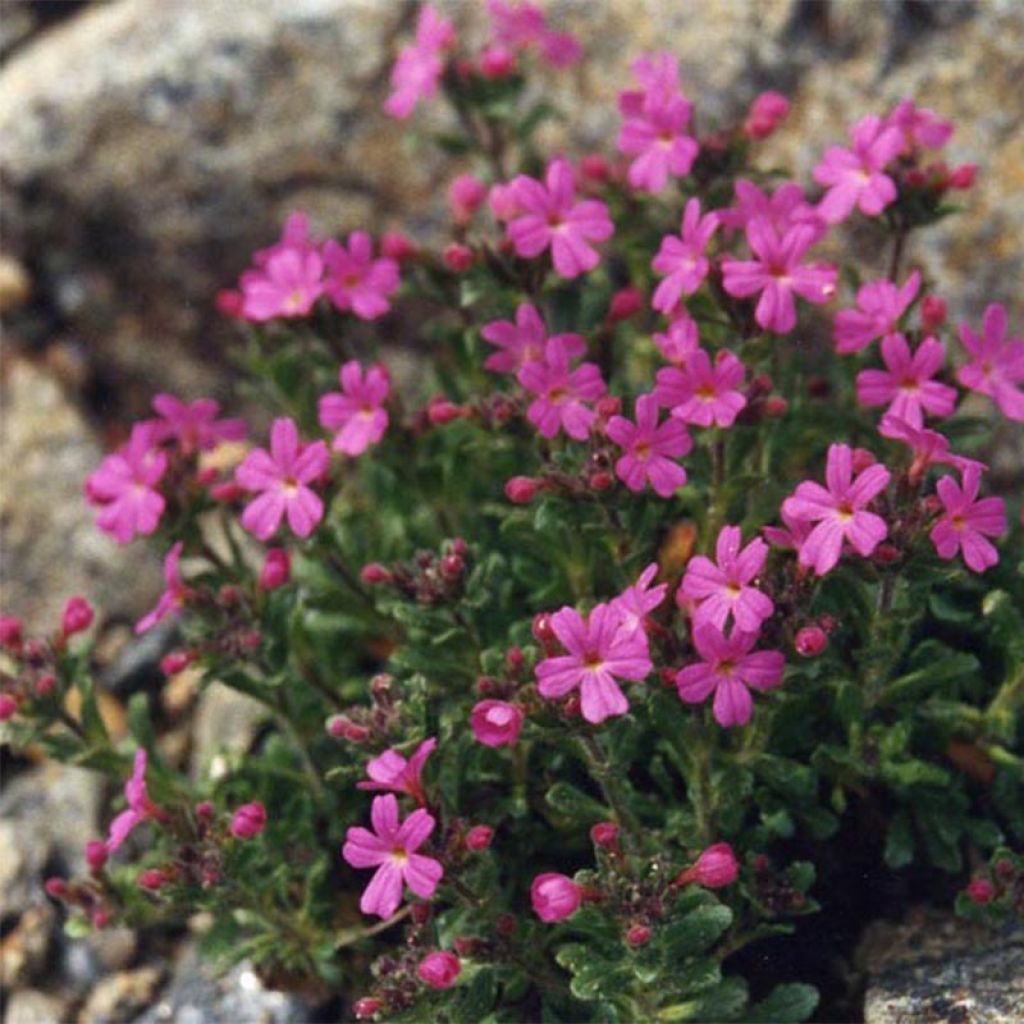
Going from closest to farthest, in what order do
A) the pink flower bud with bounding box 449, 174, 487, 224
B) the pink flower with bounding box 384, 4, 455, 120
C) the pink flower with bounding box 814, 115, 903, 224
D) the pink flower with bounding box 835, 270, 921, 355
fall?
the pink flower with bounding box 835, 270, 921, 355 → the pink flower with bounding box 814, 115, 903, 224 → the pink flower bud with bounding box 449, 174, 487, 224 → the pink flower with bounding box 384, 4, 455, 120

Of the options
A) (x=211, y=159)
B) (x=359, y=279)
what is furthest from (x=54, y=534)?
(x=359, y=279)

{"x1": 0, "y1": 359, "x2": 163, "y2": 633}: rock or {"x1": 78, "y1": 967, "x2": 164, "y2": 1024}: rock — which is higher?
{"x1": 0, "y1": 359, "x2": 163, "y2": 633}: rock

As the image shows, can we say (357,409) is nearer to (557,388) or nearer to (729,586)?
(557,388)

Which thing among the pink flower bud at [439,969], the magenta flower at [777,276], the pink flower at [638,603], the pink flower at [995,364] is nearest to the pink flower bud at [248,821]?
the pink flower bud at [439,969]

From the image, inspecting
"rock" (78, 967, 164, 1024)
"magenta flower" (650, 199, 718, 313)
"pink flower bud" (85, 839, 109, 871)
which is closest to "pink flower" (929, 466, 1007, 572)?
"magenta flower" (650, 199, 718, 313)

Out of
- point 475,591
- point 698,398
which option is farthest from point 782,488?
point 475,591

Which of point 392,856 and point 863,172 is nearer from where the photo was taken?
point 392,856

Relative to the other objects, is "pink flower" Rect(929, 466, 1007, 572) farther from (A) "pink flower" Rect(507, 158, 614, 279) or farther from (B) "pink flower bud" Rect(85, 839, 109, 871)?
(B) "pink flower bud" Rect(85, 839, 109, 871)

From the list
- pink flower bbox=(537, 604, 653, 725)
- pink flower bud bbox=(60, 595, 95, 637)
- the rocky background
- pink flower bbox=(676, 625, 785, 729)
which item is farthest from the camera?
the rocky background
